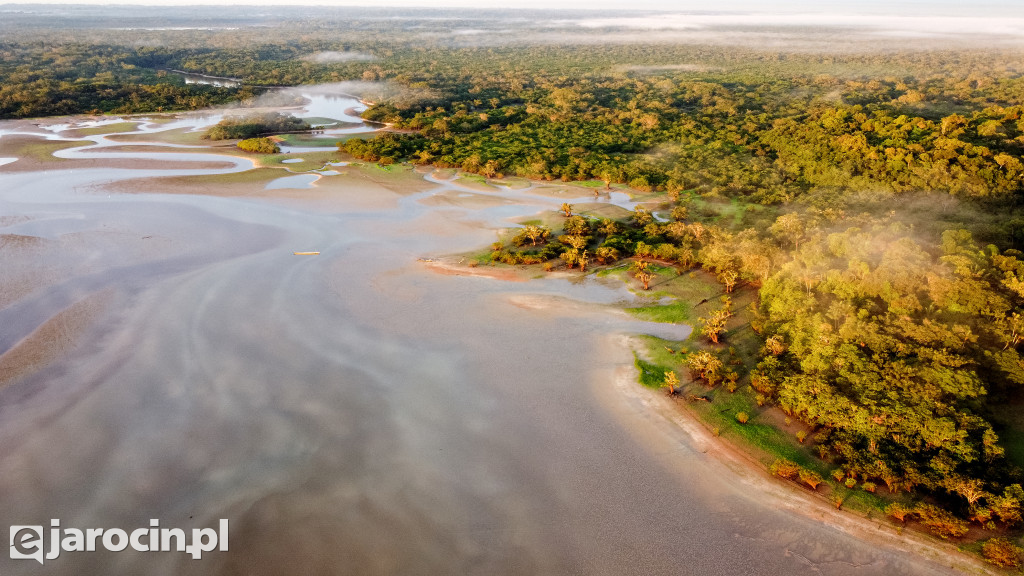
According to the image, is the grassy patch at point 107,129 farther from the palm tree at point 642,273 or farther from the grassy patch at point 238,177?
the palm tree at point 642,273

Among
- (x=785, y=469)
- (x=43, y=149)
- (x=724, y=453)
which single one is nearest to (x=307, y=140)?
(x=43, y=149)

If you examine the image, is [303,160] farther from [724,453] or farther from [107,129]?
[724,453]

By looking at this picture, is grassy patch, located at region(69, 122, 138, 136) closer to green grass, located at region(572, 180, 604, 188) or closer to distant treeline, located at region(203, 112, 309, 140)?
distant treeline, located at region(203, 112, 309, 140)

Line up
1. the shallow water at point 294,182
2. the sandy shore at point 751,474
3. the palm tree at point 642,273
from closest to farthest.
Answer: the sandy shore at point 751,474, the palm tree at point 642,273, the shallow water at point 294,182

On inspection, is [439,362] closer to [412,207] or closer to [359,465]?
[359,465]

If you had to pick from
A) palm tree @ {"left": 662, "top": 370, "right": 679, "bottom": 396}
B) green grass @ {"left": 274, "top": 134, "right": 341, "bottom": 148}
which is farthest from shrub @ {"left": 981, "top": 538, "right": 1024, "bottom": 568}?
green grass @ {"left": 274, "top": 134, "right": 341, "bottom": 148}

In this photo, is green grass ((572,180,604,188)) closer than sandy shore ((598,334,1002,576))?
No

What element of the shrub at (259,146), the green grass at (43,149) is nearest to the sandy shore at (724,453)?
the shrub at (259,146)
